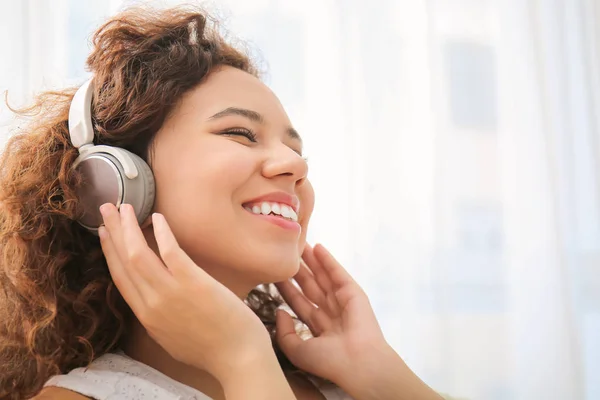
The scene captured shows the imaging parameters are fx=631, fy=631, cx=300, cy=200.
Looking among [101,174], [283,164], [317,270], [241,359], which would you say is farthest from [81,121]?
[317,270]

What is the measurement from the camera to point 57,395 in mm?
956

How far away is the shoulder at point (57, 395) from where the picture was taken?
950 millimetres

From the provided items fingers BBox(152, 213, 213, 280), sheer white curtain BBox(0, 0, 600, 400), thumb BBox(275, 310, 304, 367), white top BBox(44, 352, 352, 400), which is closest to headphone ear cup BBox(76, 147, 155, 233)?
fingers BBox(152, 213, 213, 280)

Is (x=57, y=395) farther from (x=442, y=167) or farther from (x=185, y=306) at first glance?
(x=442, y=167)

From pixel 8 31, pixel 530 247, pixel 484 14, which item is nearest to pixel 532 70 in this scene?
pixel 484 14

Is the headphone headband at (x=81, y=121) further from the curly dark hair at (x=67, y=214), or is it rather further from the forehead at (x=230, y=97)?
the forehead at (x=230, y=97)

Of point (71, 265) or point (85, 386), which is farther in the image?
point (71, 265)

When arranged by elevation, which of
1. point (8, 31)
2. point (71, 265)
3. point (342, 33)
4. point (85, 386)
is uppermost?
point (8, 31)

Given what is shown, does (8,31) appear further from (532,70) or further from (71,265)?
(532,70)

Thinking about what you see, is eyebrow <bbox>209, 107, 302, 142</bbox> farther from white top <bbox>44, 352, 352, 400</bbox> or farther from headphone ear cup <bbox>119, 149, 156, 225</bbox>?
white top <bbox>44, 352, 352, 400</bbox>

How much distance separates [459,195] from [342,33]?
23.6 inches

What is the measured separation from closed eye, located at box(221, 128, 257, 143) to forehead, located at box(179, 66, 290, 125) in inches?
1.6

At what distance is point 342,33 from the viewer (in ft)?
6.24

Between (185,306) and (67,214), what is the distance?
267 mm
